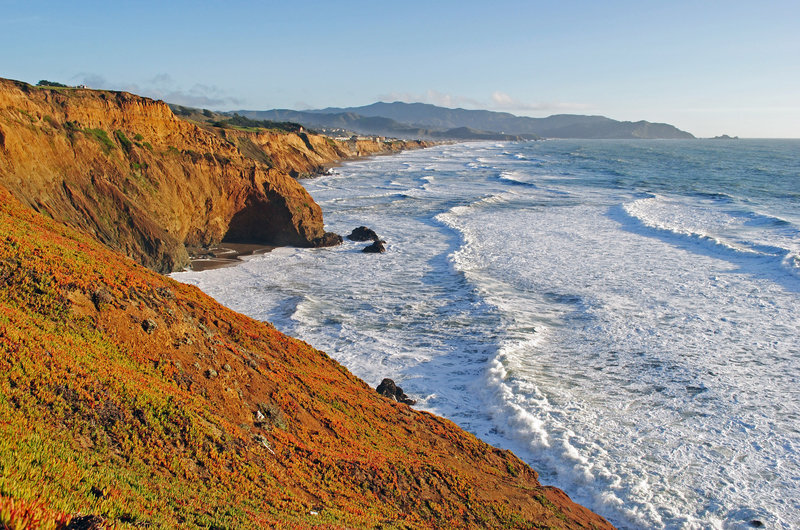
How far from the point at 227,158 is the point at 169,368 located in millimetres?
24066

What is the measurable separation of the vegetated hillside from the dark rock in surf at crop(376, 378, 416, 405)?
153 cm

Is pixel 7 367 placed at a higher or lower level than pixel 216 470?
higher

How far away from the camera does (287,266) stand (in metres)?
26.7

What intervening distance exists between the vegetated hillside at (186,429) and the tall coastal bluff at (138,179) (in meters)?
9.71

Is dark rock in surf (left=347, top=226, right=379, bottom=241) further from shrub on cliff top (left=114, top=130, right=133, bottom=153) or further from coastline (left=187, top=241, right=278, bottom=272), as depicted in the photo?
shrub on cliff top (left=114, top=130, right=133, bottom=153)

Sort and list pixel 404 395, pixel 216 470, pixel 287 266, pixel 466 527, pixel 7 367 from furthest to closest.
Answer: pixel 287 266
pixel 404 395
pixel 466 527
pixel 216 470
pixel 7 367

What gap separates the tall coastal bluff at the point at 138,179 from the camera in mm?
20375

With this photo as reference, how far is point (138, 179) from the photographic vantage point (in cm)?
2494


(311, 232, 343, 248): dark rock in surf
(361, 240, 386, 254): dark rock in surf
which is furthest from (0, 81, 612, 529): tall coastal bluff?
(311, 232, 343, 248): dark rock in surf

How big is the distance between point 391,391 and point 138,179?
17409mm

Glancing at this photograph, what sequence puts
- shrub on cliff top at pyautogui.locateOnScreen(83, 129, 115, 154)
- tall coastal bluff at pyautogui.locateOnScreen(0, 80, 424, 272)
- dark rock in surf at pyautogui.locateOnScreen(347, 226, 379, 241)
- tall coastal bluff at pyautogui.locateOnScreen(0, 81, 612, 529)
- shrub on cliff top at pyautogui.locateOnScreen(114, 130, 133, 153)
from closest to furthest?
1. tall coastal bluff at pyautogui.locateOnScreen(0, 81, 612, 529)
2. tall coastal bluff at pyautogui.locateOnScreen(0, 80, 424, 272)
3. shrub on cliff top at pyautogui.locateOnScreen(83, 129, 115, 154)
4. shrub on cliff top at pyautogui.locateOnScreen(114, 130, 133, 153)
5. dark rock in surf at pyautogui.locateOnScreen(347, 226, 379, 241)

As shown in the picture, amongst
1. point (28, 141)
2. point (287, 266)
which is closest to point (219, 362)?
point (28, 141)

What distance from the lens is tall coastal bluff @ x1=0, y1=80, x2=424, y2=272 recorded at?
20375 millimetres

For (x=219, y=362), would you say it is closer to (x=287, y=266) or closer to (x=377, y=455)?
(x=377, y=455)
